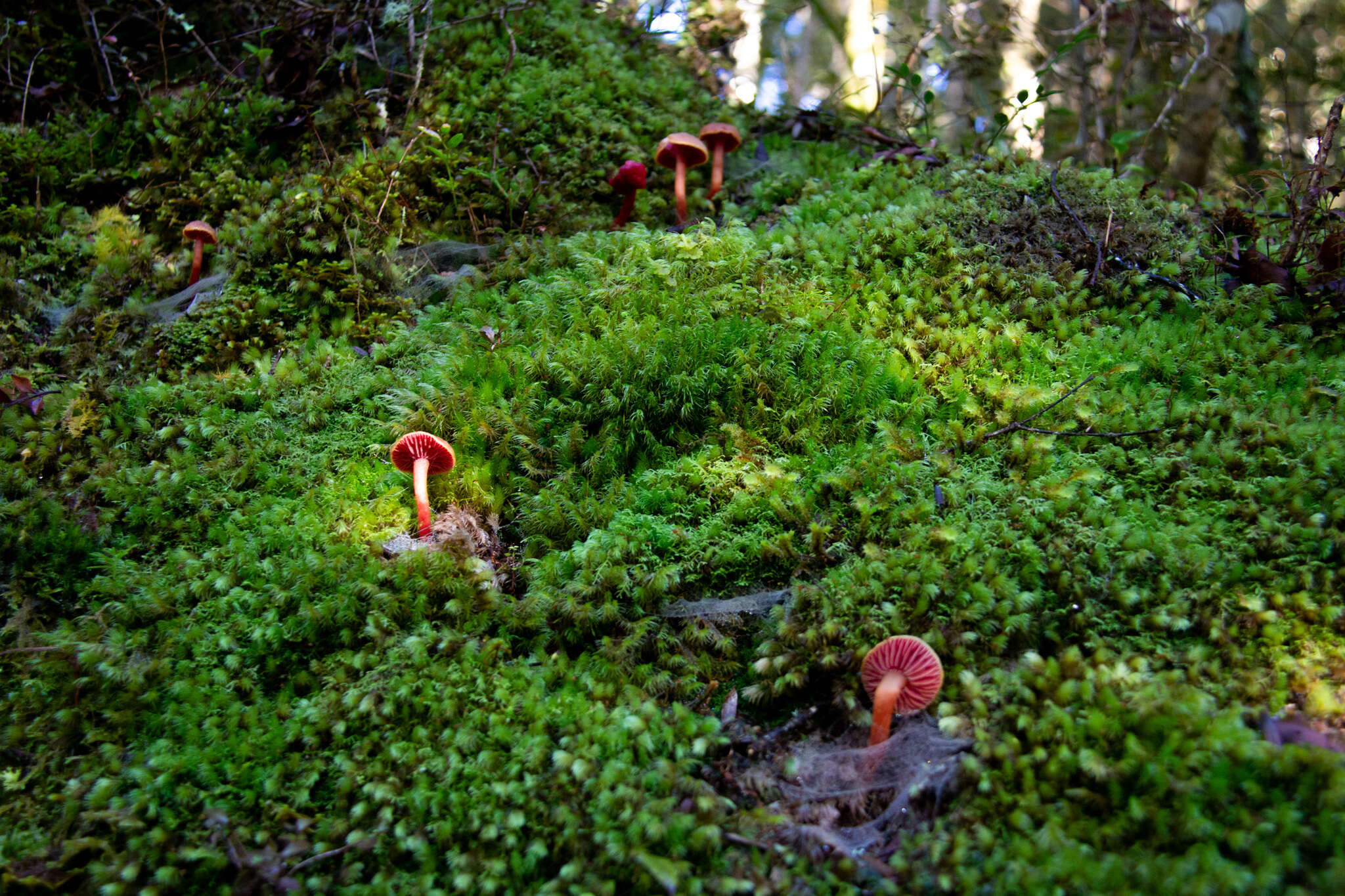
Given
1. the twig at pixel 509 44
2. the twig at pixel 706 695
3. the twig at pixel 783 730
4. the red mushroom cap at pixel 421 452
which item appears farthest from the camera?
the twig at pixel 509 44

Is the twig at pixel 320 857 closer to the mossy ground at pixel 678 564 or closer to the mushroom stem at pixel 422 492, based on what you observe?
the mossy ground at pixel 678 564

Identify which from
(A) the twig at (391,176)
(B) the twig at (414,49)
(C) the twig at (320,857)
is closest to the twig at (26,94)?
(B) the twig at (414,49)

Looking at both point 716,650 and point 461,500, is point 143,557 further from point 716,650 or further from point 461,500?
point 716,650

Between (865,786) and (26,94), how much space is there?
6.03 meters

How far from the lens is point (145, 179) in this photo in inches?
177

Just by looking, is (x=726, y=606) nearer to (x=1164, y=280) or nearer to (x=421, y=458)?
Answer: (x=421, y=458)

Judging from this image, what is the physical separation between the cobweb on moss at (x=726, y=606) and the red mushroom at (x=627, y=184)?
95.4 inches

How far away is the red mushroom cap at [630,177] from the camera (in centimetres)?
396

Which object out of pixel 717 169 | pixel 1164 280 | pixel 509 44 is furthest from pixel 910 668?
pixel 509 44

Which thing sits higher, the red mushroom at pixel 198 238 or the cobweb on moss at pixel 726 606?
the red mushroom at pixel 198 238

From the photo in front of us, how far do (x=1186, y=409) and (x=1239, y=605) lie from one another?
35.7 inches

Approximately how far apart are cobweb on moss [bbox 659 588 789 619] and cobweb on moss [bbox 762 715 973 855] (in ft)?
1.64

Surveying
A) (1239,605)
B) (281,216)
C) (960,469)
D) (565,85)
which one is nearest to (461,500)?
(960,469)

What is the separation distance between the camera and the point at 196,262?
405 centimetres
